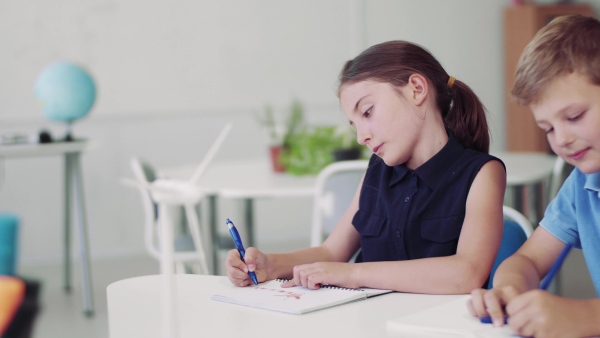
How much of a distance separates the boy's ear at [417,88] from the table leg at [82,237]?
107 inches

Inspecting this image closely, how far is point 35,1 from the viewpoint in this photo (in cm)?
504

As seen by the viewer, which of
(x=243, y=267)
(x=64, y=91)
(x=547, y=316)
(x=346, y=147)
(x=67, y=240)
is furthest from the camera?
(x=67, y=240)

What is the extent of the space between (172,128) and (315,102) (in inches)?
41.4

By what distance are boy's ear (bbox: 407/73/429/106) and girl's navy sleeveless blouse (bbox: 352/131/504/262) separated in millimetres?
100

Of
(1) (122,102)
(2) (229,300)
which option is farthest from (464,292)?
(1) (122,102)

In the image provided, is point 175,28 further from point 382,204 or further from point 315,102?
point 382,204

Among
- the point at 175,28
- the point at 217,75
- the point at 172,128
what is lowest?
the point at 172,128

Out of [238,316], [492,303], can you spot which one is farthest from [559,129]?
[238,316]

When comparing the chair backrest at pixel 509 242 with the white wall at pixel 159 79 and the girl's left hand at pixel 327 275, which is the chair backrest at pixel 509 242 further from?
the white wall at pixel 159 79

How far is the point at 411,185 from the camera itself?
139 cm

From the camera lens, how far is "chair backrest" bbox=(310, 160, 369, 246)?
8.34 ft

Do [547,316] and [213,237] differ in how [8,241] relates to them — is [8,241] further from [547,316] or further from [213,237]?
[213,237]

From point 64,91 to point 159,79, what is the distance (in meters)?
1.60

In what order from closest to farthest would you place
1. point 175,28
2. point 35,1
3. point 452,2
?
point 35,1
point 175,28
point 452,2
